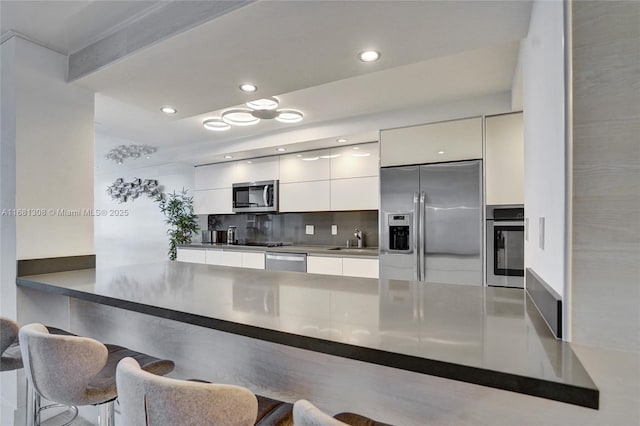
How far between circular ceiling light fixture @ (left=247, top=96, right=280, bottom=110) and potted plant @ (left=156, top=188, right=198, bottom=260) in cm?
314

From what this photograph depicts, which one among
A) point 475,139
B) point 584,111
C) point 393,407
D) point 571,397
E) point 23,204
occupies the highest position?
point 475,139

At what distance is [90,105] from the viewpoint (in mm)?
2393

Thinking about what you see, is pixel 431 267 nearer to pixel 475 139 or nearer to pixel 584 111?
pixel 475 139

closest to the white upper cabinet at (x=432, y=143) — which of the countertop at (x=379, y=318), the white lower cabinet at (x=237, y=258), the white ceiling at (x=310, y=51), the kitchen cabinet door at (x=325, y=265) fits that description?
the white ceiling at (x=310, y=51)

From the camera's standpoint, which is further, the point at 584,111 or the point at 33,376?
the point at 33,376

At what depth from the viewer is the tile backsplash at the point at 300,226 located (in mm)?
4453

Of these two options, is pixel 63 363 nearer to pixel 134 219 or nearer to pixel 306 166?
pixel 306 166

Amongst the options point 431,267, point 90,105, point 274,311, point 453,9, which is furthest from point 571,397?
point 90,105

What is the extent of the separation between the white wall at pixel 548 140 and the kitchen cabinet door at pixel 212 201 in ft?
14.4

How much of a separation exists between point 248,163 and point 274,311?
4.01 metres

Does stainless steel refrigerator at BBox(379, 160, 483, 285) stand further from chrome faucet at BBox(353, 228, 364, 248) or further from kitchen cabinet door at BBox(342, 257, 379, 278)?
chrome faucet at BBox(353, 228, 364, 248)

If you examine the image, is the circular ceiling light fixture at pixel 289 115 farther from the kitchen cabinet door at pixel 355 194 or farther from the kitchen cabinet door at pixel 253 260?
the kitchen cabinet door at pixel 253 260

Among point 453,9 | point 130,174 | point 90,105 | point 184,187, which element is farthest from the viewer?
point 130,174

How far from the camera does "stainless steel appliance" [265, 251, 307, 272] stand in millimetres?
4148
